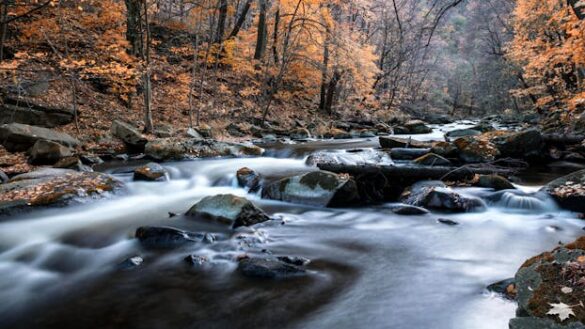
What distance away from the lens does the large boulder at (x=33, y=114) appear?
1167 centimetres

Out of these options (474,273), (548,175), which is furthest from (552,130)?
(474,273)

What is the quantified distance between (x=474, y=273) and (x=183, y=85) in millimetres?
15559

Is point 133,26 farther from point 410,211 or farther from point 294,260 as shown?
point 294,260

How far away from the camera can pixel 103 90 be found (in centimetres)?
1579

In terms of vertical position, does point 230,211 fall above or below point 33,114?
below

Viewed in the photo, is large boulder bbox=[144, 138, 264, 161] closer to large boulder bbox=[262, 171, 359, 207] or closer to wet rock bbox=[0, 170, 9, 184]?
wet rock bbox=[0, 170, 9, 184]

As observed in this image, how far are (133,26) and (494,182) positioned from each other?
44.2 ft

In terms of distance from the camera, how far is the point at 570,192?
7.21m

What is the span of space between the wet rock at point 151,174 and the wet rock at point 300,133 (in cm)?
904

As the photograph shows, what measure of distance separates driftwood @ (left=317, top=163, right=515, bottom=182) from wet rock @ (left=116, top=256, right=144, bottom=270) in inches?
183

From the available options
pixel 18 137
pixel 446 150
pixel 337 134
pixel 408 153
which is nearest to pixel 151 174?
pixel 18 137

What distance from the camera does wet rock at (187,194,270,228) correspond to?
6.38 m

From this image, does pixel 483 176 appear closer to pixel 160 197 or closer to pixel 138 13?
pixel 160 197

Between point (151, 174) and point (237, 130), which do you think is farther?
point (237, 130)
